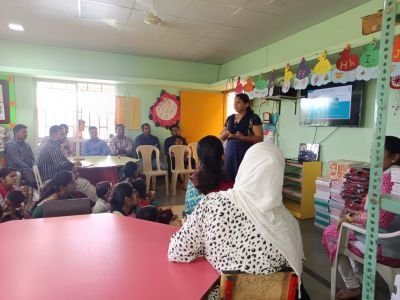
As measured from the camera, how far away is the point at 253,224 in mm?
1115

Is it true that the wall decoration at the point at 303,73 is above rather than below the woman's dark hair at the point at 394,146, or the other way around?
above

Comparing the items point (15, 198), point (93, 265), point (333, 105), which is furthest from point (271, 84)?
point (93, 265)

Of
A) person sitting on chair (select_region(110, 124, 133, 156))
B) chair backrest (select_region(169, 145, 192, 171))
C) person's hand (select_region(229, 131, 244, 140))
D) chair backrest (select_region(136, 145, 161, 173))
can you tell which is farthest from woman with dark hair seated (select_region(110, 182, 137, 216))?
person sitting on chair (select_region(110, 124, 133, 156))

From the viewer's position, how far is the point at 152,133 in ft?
20.4

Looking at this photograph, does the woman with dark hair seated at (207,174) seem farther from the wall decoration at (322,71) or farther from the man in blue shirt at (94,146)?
the man in blue shirt at (94,146)

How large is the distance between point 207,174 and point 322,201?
218cm

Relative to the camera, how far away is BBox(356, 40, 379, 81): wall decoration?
107 inches

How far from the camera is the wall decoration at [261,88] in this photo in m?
4.44

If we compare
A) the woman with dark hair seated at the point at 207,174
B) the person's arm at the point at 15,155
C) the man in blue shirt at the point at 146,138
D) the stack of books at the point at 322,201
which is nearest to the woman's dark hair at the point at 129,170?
the person's arm at the point at 15,155

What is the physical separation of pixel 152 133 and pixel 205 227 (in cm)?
517

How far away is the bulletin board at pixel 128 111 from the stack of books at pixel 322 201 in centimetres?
382

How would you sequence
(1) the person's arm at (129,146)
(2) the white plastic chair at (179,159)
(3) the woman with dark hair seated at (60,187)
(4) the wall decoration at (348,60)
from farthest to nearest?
(1) the person's arm at (129,146) → (2) the white plastic chair at (179,159) → (4) the wall decoration at (348,60) → (3) the woman with dark hair seated at (60,187)

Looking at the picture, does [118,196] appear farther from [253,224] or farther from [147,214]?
[253,224]

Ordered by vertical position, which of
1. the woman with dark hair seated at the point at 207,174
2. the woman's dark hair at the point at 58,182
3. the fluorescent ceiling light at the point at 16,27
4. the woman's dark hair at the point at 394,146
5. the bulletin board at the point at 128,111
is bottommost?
the woman's dark hair at the point at 58,182
